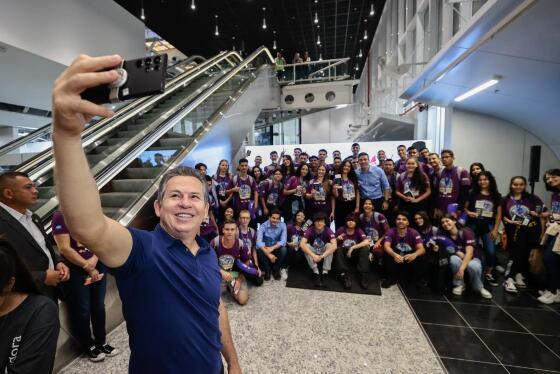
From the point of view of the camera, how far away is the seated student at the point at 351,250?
397 centimetres

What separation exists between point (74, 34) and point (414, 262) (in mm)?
7678

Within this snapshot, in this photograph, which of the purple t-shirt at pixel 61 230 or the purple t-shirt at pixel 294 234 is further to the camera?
the purple t-shirt at pixel 294 234

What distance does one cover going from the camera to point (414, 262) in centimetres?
388

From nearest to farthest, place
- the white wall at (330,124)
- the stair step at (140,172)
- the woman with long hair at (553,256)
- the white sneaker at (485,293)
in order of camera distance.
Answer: the woman with long hair at (553,256) < the white sneaker at (485,293) < the stair step at (140,172) < the white wall at (330,124)

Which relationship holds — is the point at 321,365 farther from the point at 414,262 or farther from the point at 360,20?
the point at 360,20

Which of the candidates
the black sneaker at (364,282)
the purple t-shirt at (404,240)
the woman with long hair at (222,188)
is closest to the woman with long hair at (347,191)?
the purple t-shirt at (404,240)

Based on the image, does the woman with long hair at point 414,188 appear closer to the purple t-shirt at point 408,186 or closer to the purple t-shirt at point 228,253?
the purple t-shirt at point 408,186

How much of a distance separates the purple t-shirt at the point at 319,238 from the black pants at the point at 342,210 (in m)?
0.78

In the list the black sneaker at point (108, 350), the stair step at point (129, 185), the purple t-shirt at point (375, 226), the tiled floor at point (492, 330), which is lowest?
the tiled floor at point (492, 330)

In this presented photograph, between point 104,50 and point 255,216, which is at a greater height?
point 104,50

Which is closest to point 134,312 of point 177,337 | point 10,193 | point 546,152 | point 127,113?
point 177,337

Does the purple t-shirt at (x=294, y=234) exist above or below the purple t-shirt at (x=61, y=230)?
below

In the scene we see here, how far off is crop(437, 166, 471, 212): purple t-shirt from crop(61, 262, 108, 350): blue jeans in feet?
15.1

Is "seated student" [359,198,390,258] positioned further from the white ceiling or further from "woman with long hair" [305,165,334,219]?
the white ceiling
